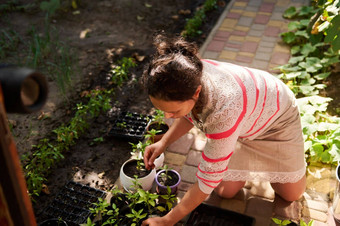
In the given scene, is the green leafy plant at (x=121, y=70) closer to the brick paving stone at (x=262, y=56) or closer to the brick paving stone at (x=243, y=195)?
the brick paving stone at (x=262, y=56)

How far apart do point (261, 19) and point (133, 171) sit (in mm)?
3394

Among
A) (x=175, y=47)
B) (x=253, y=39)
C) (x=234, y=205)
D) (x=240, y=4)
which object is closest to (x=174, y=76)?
(x=175, y=47)

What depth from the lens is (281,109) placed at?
7.09 ft

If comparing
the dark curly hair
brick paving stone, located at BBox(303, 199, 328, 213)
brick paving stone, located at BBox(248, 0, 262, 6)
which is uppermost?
the dark curly hair

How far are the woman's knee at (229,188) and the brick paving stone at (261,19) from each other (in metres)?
3.07

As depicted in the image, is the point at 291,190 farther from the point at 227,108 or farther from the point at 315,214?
the point at 227,108

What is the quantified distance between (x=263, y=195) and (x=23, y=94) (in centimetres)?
222

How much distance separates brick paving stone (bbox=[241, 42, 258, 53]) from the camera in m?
4.44

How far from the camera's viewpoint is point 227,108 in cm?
181

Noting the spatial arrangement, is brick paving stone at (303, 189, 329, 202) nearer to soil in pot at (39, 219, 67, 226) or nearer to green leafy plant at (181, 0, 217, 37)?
soil in pot at (39, 219, 67, 226)

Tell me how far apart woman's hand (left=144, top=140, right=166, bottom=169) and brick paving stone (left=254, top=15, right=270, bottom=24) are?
326cm

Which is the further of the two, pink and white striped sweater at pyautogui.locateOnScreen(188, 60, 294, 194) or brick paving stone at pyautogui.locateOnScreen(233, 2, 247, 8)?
brick paving stone at pyautogui.locateOnScreen(233, 2, 247, 8)

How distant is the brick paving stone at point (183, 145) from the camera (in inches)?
124

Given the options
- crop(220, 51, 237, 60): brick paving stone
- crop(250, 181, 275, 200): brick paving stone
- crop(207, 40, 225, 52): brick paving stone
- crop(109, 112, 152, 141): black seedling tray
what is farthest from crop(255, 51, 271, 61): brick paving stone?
crop(250, 181, 275, 200): brick paving stone
